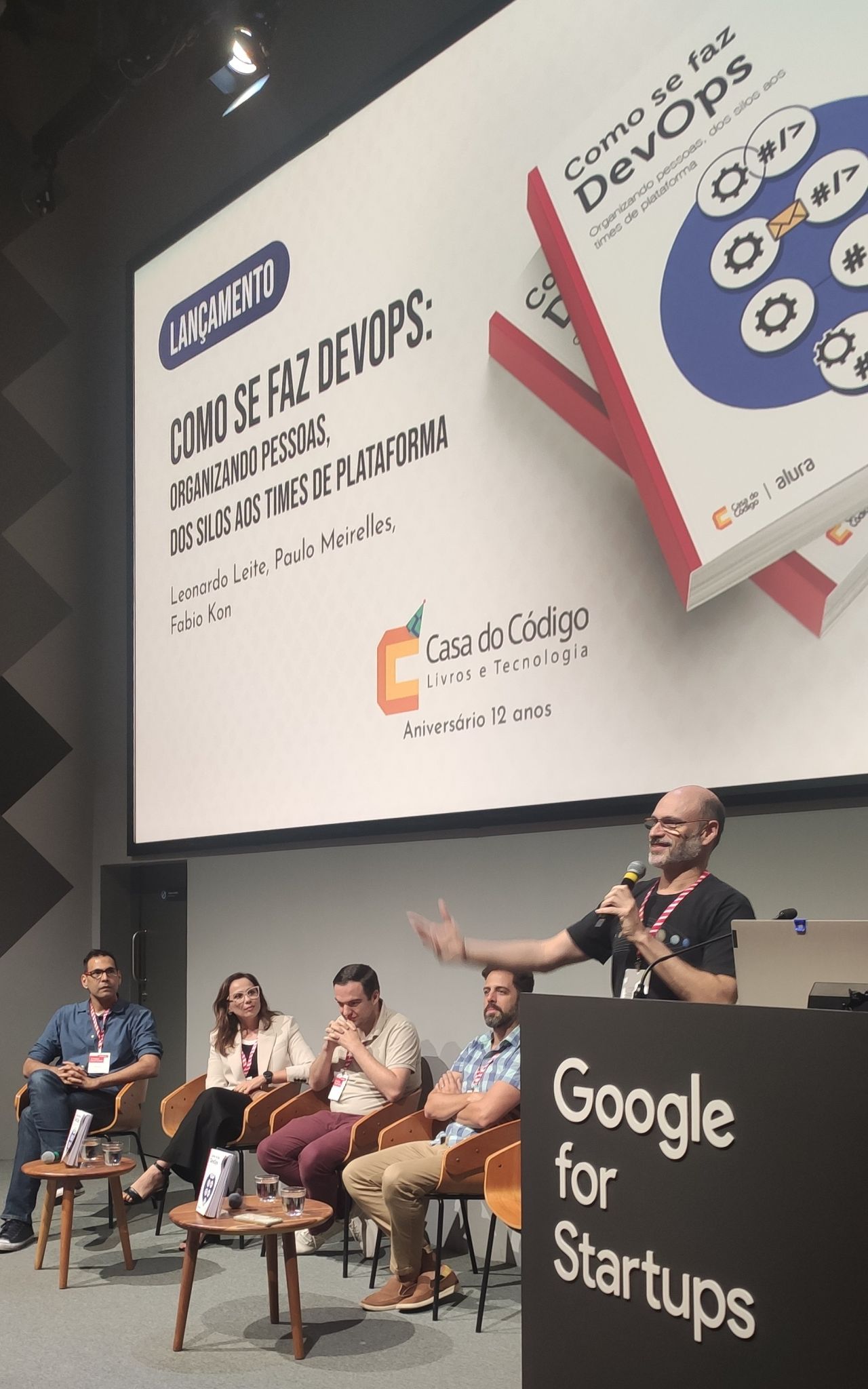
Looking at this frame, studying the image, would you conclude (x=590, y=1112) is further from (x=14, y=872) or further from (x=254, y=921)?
(x=14, y=872)

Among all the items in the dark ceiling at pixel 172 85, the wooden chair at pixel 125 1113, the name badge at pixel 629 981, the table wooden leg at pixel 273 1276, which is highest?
the dark ceiling at pixel 172 85

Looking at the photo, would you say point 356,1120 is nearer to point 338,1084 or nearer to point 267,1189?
point 338,1084

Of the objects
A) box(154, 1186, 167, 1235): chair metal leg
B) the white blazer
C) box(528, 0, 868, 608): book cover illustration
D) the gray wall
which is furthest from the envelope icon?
Answer: box(154, 1186, 167, 1235): chair metal leg

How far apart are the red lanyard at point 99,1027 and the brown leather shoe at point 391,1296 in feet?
6.14

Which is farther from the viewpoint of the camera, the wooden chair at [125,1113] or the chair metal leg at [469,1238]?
the wooden chair at [125,1113]

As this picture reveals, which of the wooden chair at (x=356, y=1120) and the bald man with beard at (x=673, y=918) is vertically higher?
the bald man with beard at (x=673, y=918)

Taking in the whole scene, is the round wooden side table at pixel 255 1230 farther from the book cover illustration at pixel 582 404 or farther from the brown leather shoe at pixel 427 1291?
the book cover illustration at pixel 582 404

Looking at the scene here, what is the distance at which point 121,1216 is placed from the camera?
4430 millimetres

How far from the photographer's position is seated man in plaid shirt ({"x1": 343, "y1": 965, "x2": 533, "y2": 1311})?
3787 millimetres

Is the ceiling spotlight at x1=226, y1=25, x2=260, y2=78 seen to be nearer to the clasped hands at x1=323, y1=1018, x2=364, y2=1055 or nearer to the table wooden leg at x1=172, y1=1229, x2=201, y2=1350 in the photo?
the clasped hands at x1=323, y1=1018, x2=364, y2=1055

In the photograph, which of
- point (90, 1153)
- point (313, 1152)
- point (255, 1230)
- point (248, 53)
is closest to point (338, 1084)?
point (313, 1152)

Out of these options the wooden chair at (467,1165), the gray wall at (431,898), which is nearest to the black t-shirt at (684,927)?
the gray wall at (431,898)

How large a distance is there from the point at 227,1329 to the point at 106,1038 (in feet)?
5.93

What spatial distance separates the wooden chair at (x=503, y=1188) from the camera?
354 cm
